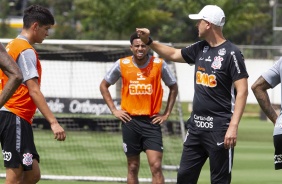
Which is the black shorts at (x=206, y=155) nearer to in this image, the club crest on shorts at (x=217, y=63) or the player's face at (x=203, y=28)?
the club crest on shorts at (x=217, y=63)

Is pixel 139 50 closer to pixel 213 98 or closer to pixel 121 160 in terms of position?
pixel 213 98

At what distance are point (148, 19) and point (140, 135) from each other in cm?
2885

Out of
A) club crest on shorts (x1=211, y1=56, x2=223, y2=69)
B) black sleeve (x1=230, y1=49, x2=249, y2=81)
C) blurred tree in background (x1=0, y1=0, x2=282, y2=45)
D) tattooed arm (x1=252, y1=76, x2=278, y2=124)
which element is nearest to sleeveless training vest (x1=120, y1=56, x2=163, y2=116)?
club crest on shorts (x1=211, y1=56, x2=223, y2=69)

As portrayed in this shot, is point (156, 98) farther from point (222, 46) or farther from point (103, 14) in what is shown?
point (103, 14)

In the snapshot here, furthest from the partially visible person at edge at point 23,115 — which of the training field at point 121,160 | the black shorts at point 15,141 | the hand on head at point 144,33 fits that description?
the training field at point 121,160

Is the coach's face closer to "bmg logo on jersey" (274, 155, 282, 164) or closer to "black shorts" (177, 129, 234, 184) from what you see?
"black shorts" (177, 129, 234, 184)

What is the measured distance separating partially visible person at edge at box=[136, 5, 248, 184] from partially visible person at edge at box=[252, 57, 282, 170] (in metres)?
0.41

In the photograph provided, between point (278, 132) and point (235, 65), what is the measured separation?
1.21m

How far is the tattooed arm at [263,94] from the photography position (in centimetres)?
927

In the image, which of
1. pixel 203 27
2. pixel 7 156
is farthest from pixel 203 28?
pixel 7 156

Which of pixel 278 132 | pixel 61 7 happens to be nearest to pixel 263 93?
pixel 278 132

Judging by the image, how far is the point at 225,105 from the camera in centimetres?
1005

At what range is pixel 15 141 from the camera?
32.4 feet

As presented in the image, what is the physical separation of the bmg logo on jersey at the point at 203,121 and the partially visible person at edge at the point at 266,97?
0.79 metres
